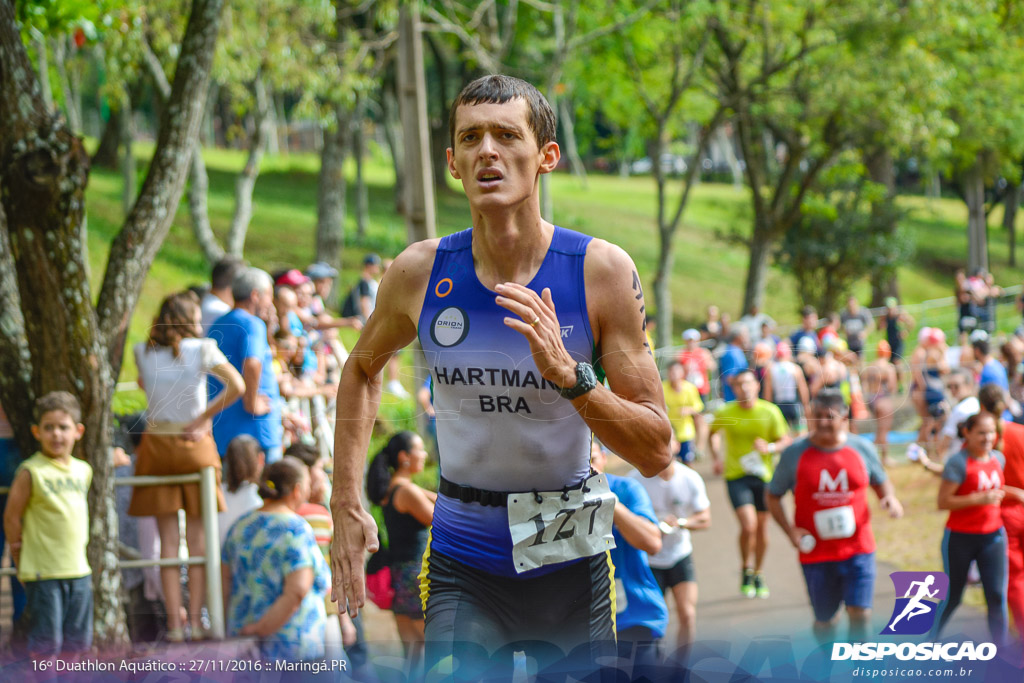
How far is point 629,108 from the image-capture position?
28.0 m

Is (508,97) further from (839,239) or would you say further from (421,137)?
(839,239)

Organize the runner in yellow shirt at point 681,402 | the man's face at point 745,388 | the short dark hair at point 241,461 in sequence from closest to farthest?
the short dark hair at point 241,461, the man's face at point 745,388, the runner in yellow shirt at point 681,402

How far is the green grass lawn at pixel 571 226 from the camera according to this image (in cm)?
2469

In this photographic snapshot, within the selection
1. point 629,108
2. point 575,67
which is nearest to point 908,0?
point 575,67

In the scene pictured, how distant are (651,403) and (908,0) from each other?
2051 cm

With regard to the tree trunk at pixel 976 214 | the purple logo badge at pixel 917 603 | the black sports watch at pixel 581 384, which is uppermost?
the tree trunk at pixel 976 214

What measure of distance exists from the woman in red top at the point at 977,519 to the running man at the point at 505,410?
14.6 feet

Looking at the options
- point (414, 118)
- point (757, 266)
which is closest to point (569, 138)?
point (757, 266)

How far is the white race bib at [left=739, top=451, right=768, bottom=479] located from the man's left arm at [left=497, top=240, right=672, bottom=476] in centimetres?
661

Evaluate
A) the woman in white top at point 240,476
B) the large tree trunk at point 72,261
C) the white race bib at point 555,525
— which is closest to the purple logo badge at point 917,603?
the white race bib at point 555,525

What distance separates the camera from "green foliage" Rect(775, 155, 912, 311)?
27.3 m

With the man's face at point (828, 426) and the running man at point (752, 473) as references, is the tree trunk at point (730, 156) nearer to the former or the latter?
the running man at point (752, 473)

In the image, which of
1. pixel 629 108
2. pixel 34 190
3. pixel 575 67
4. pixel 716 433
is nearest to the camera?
pixel 34 190

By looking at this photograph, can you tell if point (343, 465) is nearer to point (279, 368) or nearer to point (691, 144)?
point (279, 368)
